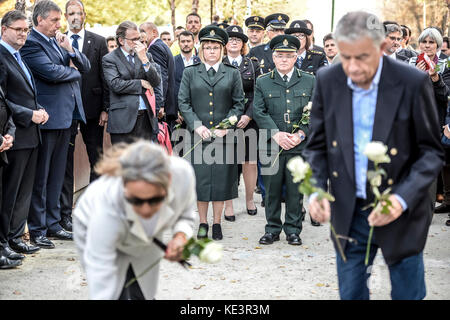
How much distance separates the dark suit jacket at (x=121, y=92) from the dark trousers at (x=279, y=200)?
1.72 m

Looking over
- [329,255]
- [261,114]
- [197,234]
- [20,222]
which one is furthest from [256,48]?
[20,222]

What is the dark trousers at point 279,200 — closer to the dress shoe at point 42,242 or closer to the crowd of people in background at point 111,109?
the crowd of people in background at point 111,109

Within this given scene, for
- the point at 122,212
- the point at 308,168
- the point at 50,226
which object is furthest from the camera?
the point at 50,226

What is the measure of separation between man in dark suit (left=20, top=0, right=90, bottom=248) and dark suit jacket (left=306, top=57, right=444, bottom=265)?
14.1 feet

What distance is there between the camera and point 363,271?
3945mm

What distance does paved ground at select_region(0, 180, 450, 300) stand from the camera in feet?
19.7

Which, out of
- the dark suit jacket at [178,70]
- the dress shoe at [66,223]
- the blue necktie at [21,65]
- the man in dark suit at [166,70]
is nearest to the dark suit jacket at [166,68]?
the man in dark suit at [166,70]

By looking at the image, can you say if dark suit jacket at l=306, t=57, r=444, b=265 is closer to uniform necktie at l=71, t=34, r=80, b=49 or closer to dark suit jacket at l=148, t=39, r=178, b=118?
uniform necktie at l=71, t=34, r=80, b=49

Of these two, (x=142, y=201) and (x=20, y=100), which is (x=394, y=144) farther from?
(x=20, y=100)

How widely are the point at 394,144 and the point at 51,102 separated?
15.7 feet

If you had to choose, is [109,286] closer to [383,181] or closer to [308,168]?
[308,168]

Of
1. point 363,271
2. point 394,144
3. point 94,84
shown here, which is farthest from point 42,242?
point 394,144
